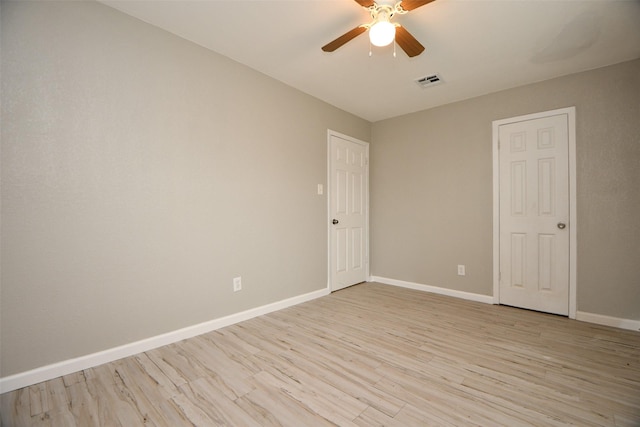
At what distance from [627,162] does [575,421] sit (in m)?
2.50

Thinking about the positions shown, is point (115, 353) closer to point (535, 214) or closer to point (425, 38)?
point (425, 38)

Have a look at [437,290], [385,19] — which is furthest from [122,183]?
[437,290]

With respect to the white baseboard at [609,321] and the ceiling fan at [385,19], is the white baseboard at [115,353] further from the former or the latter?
the white baseboard at [609,321]

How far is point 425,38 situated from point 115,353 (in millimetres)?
3434

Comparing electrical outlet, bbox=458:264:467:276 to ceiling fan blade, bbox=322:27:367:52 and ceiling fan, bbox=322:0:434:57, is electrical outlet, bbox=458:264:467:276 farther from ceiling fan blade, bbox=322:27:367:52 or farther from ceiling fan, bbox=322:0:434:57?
ceiling fan blade, bbox=322:27:367:52

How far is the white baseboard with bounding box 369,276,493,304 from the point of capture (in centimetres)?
345

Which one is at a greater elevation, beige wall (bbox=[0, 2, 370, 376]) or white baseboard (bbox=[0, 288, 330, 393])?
beige wall (bbox=[0, 2, 370, 376])

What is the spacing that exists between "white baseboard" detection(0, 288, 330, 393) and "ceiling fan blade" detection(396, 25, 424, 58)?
2.70 m

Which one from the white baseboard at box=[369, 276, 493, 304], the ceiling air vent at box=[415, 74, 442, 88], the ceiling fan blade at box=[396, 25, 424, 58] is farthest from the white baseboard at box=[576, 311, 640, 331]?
the ceiling fan blade at box=[396, 25, 424, 58]

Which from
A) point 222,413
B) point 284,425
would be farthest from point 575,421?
point 222,413

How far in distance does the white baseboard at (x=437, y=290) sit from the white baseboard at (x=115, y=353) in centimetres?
198

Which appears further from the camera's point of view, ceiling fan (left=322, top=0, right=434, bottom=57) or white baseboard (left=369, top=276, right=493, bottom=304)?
white baseboard (left=369, top=276, right=493, bottom=304)

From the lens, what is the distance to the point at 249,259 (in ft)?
9.43

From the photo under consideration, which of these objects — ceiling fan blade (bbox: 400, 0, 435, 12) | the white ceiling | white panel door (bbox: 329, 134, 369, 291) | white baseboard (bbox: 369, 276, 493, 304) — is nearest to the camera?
ceiling fan blade (bbox: 400, 0, 435, 12)
